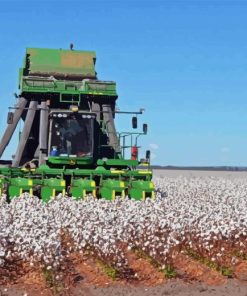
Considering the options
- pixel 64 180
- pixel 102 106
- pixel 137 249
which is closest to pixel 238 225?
pixel 137 249

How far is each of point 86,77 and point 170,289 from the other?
1163 centimetres

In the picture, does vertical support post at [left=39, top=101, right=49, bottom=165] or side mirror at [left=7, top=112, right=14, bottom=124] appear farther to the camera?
vertical support post at [left=39, top=101, right=49, bottom=165]

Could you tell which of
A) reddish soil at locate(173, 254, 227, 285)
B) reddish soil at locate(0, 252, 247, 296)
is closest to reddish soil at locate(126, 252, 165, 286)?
reddish soil at locate(0, 252, 247, 296)

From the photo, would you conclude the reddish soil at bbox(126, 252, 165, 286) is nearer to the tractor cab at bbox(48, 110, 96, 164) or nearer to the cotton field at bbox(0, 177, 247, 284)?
the cotton field at bbox(0, 177, 247, 284)

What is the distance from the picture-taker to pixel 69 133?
55.9 feet

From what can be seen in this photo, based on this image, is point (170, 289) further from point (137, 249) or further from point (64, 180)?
point (64, 180)

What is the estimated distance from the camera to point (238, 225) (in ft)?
31.0

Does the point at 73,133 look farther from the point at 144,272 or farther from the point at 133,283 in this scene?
the point at 133,283

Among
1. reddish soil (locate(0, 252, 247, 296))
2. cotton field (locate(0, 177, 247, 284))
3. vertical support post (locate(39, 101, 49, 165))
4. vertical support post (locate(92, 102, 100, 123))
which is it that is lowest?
reddish soil (locate(0, 252, 247, 296))

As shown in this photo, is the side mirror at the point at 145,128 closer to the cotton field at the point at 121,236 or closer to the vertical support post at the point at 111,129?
the vertical support post at the point at 111,129

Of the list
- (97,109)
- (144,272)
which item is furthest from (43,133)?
(144,272)

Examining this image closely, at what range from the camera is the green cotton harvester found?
16125 mm

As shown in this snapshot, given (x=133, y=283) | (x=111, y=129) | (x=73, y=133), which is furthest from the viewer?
(x=111, y=129)

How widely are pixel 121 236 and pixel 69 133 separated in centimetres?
832
